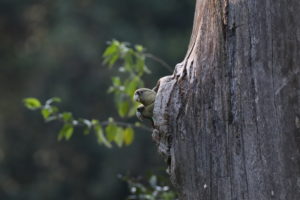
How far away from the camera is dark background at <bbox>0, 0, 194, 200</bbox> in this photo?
68.3 ft

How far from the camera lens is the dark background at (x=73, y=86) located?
20.8m

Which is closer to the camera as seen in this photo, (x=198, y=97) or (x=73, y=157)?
(x=198, y=97)

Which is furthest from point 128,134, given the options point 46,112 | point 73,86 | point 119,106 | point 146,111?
point 73,86

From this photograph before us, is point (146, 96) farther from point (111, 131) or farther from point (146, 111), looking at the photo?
point (111, 131)

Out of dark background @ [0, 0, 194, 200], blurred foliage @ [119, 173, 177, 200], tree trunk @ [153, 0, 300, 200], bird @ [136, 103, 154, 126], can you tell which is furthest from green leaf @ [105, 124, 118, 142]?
dark background @ [0, 0, 194, 200]

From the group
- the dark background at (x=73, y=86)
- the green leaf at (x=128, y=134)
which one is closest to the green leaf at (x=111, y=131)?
the green leaf at (x=128, y=134)

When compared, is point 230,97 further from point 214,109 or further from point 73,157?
point 73,157

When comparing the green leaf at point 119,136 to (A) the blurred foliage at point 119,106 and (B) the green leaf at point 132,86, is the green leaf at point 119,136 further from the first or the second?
(B) the green leaf at point 132,86

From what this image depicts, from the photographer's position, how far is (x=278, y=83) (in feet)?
10.3

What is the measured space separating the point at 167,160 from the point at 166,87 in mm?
272

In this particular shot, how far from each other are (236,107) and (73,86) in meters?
18.3

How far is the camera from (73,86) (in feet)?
70.2

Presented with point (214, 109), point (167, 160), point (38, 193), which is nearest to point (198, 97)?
point (214, 109)


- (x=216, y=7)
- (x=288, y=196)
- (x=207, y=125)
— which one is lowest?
(x=288, y=196)
